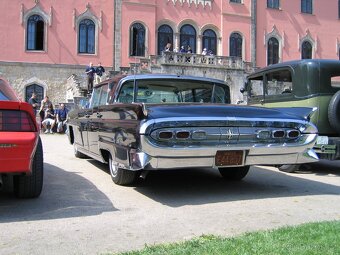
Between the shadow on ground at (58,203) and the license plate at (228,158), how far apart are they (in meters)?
1.40

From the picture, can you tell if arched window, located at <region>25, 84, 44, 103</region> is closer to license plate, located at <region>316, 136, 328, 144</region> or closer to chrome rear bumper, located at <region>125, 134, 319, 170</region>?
license plate, located at <region>316, 136, 328, 144</region>

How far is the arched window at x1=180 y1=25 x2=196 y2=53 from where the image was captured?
3003 centimetres

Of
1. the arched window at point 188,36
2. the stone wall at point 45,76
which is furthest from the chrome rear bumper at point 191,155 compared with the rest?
the arched window at point 188,36

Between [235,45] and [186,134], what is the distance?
27.5 m

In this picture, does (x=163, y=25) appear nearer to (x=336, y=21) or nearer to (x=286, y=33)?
(x=286, y=33)

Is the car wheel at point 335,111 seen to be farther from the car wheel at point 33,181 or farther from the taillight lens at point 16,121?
the taillight lens at point 16,121

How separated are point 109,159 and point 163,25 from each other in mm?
24216

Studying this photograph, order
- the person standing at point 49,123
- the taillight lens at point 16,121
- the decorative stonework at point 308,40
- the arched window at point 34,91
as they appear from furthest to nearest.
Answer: the decorative stonework at point 308,40, the arched window at point 34,91, the person standing at point 49,123, the taillight lens at point 16,121

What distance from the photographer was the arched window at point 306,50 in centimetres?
3416

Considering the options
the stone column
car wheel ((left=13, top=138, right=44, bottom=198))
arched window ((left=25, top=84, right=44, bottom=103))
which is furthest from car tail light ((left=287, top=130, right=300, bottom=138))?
the stone column

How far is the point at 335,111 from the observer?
25.3 ft

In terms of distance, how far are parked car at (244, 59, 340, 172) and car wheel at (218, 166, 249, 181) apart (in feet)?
5.21

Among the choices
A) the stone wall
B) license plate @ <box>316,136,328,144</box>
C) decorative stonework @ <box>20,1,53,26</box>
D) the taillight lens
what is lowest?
license plate @ <box>316,136,328,144</box>

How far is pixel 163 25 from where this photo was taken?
2958cm
